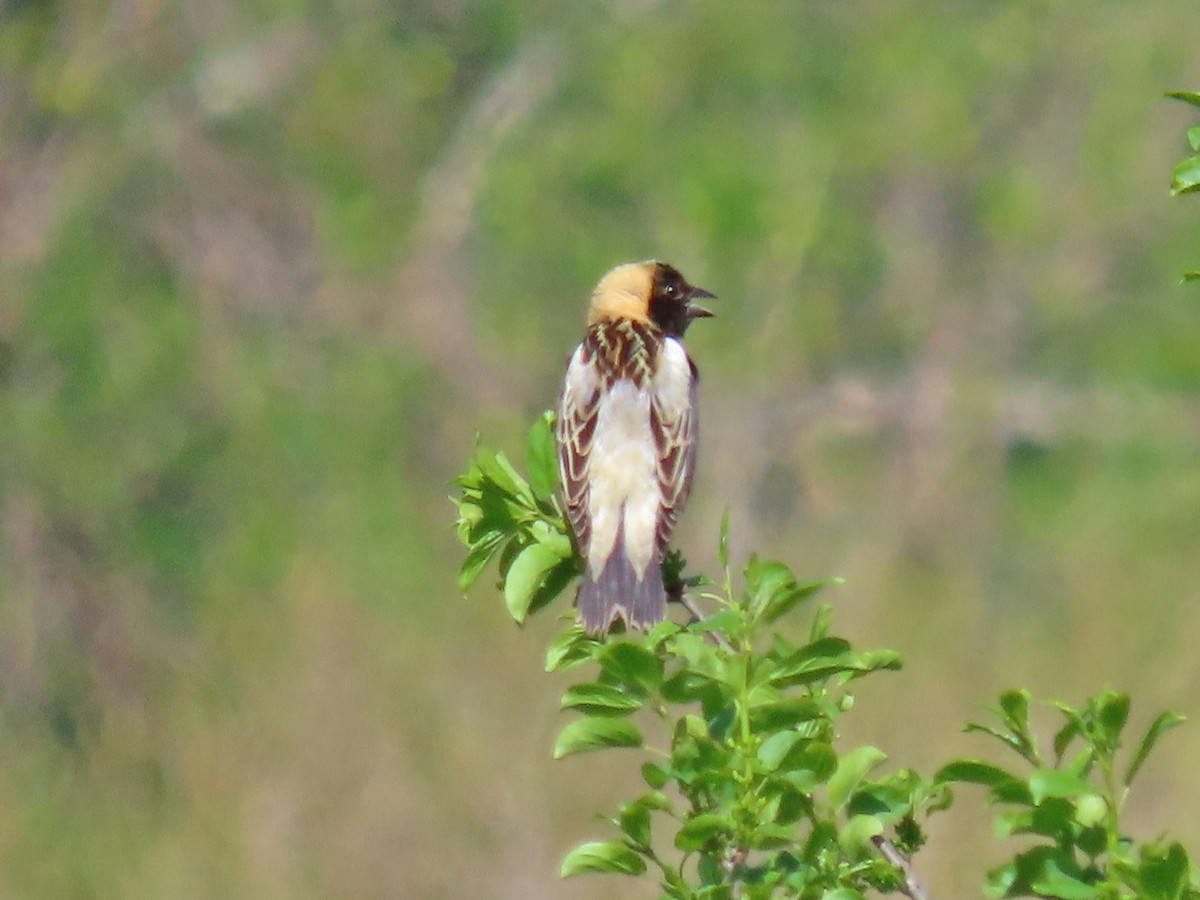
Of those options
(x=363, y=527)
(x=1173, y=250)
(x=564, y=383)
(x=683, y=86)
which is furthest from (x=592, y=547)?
(x=1173, y=250)

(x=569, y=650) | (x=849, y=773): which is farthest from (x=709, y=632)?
(x=849, y=773)

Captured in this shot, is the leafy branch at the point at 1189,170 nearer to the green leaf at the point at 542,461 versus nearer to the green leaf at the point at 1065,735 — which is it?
the green leaf at the point at 1065,735

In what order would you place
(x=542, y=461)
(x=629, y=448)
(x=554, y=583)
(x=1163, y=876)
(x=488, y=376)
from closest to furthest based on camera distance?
(x=1163, y=876), (x=542, y=461), (x=554, y=583), (x=629, y=448), (x=488, y=376)

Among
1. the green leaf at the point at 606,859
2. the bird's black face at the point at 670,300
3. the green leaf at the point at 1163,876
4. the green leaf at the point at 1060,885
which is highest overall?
the bird's black face at the point at 670,300

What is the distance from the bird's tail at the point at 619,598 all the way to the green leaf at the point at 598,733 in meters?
0.63

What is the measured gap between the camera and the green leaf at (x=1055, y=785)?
183cm

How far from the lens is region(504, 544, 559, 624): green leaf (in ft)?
8.23

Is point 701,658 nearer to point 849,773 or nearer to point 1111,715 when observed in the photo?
point 849,773

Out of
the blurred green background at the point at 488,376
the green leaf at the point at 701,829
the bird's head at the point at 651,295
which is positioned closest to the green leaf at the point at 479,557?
the green leaf at the point at 701,829

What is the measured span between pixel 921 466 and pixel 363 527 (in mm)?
3501

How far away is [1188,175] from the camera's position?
6.45 ft

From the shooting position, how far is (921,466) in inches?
422

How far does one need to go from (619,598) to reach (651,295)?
1868 mm

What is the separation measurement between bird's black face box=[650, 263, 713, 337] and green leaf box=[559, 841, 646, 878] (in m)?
2.72
